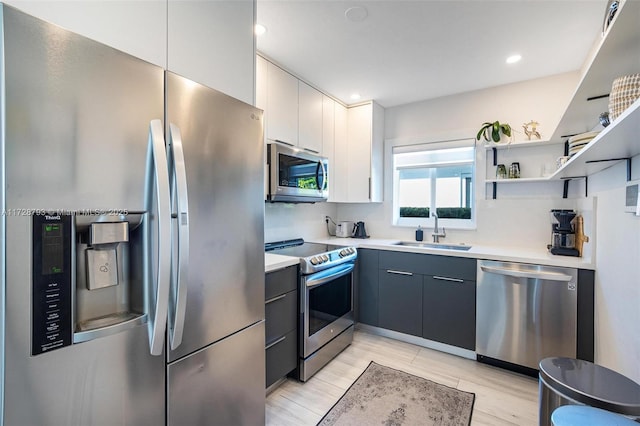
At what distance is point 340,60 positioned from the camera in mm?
2486

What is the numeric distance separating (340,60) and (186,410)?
8.35 ft

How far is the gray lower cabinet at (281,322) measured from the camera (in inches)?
76.9

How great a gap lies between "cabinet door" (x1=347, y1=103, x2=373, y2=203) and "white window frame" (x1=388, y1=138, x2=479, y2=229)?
1.36 ft

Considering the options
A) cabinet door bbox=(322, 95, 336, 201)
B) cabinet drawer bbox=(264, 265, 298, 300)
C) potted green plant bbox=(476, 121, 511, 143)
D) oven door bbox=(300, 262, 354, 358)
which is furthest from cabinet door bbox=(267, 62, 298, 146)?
potted green plant bbox=(476, 121, 511, 143)

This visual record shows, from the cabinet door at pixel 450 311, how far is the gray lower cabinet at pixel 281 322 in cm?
131

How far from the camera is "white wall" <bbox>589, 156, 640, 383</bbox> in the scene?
4.49 feet

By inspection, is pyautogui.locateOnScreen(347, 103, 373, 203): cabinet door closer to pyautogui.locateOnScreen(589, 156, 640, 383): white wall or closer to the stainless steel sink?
the stainless steel sink

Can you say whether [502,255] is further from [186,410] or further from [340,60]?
[186,410]

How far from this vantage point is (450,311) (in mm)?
2650

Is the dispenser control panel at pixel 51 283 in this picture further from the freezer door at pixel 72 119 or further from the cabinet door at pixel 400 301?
the cabinet door at pixel 400 301

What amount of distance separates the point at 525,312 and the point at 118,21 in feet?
9.91

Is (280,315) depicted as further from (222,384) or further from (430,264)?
(430,264)

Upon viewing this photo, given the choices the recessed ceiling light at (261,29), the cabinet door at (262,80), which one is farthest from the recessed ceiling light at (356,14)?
the cabinet door at (262,80)

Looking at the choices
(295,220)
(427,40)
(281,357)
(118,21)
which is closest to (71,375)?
(118,21)
